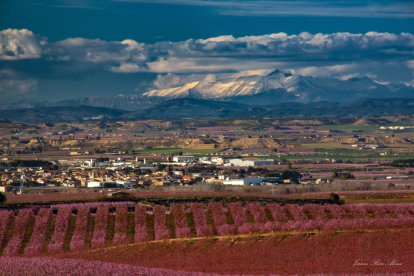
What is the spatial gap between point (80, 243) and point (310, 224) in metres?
11.6

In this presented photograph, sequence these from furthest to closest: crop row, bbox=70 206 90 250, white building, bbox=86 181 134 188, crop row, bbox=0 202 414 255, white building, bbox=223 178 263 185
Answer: white building, bbox=223 178 263 185 < white building, bbox=86 181 134 188 < crop row, bbox=0 202 414 255 < crop row, bbox=70 206 90 250

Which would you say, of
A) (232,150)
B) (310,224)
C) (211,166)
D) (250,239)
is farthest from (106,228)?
(232,150)

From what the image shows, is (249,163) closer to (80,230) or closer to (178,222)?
(178,222)

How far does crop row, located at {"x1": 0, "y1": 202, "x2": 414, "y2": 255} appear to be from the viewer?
30516mm

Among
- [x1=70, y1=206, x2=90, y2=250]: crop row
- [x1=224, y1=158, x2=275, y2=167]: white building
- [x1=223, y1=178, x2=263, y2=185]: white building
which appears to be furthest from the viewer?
[x1=224, y1=158, x2=275, y2=167]: white building

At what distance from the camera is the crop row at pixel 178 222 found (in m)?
30.5

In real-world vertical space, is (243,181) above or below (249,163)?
above

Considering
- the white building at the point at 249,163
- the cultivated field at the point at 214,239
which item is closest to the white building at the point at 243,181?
the white building at the point at 249,163

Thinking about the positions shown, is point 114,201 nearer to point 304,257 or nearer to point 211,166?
point 304,257

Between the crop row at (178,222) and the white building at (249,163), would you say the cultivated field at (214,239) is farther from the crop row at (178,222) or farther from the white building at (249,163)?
the white building at (249,163)

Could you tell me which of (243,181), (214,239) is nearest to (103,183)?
(243,181)

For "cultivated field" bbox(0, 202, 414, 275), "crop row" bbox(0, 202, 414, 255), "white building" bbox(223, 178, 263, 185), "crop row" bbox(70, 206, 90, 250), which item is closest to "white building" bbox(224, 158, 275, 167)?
"white building" bbox(223, 178, 263, 185)

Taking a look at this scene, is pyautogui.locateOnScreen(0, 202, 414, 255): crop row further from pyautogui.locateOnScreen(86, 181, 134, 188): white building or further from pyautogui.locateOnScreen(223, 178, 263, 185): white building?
pyautogui.locateOnScreen(223, 178, 263, 185): white building

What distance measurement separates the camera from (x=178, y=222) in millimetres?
34000
